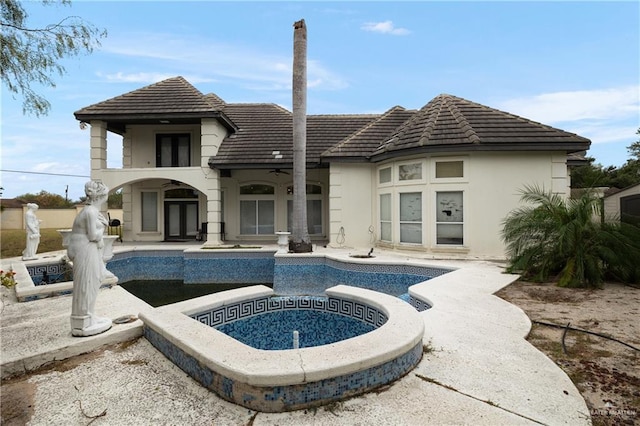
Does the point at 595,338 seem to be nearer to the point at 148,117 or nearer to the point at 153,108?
the point at 148,117

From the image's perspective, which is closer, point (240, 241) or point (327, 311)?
point (327, 311)

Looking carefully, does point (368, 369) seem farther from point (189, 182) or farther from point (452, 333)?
point (189, 182)

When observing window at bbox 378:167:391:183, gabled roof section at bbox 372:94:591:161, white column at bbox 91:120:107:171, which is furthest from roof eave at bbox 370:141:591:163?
white column at bbox 91:120:107:171

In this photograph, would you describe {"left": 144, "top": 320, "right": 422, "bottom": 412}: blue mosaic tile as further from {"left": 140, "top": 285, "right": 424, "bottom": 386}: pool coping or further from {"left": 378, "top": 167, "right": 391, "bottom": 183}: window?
{"left": 378, "top": 167, "right": 391, "bottom": 183}: window

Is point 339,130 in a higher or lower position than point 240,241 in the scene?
higher

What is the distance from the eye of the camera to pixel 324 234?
54.0 feet

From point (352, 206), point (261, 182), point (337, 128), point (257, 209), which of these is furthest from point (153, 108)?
point (352, 206)

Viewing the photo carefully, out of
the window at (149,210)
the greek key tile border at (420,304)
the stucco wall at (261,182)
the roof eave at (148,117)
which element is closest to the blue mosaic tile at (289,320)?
the greek key tile border at (420,304)

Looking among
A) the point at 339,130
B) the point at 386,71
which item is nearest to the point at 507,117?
the point at 386,71

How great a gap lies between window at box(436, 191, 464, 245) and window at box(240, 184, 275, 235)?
8.47 m

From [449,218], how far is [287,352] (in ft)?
30.8

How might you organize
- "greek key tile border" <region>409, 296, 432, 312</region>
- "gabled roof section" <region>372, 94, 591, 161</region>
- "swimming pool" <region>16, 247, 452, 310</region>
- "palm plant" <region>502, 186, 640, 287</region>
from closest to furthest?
"greek key tile border" <region>409, 296, 432, 312</region>, "palm plant" <region>502, 186, 640, 287</region>, "swimming pool" <region>16, 247, 452, 310</region>, "gabled roof section" <region>372, 94, 591, 161</region>

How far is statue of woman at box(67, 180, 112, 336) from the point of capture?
377cm

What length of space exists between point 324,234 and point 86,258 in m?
13.0
